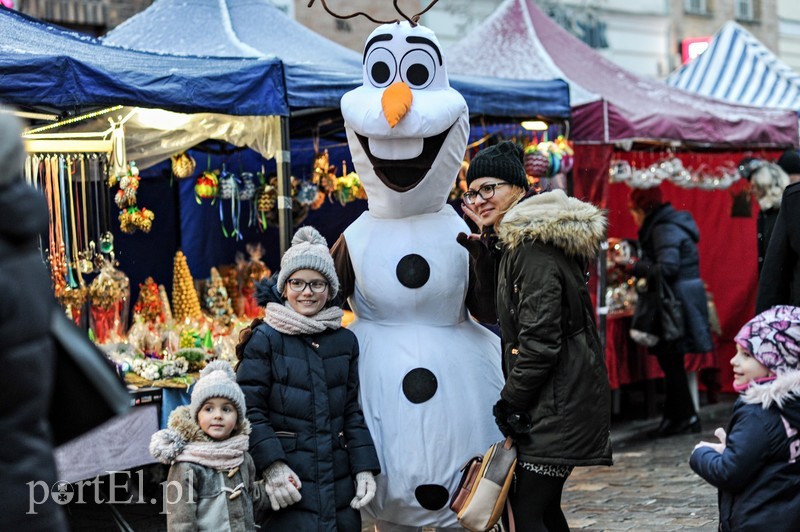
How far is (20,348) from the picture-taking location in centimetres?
226

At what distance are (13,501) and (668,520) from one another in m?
4.73

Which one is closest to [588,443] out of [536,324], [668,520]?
[536,324]

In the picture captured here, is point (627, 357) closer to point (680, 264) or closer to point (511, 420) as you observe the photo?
point (680, 264)

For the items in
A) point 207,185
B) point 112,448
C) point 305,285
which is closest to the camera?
point 305,285

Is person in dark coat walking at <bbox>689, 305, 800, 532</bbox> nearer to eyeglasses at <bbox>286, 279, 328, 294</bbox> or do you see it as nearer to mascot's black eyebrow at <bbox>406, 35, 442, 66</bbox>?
eyeglasses at <bbox>286, 279, 328, 294</bbox>

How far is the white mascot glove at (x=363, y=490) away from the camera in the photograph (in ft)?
14.4

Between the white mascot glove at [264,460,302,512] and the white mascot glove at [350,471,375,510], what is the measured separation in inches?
9.2

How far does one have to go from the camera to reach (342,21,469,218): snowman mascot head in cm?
472

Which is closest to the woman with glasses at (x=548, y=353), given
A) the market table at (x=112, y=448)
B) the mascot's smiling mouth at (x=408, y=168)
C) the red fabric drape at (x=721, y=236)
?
the mascot's smiling mouth at (x=408, y=168)

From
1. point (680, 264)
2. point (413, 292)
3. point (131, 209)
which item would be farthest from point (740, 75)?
point (413, 292)

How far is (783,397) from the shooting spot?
147 inches

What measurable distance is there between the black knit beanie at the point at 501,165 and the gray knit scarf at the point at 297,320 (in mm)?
826

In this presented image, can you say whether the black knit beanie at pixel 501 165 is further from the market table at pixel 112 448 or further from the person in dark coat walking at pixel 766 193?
the person in dark coat walking at pixel 766 193

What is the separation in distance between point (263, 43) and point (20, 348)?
580 cm
